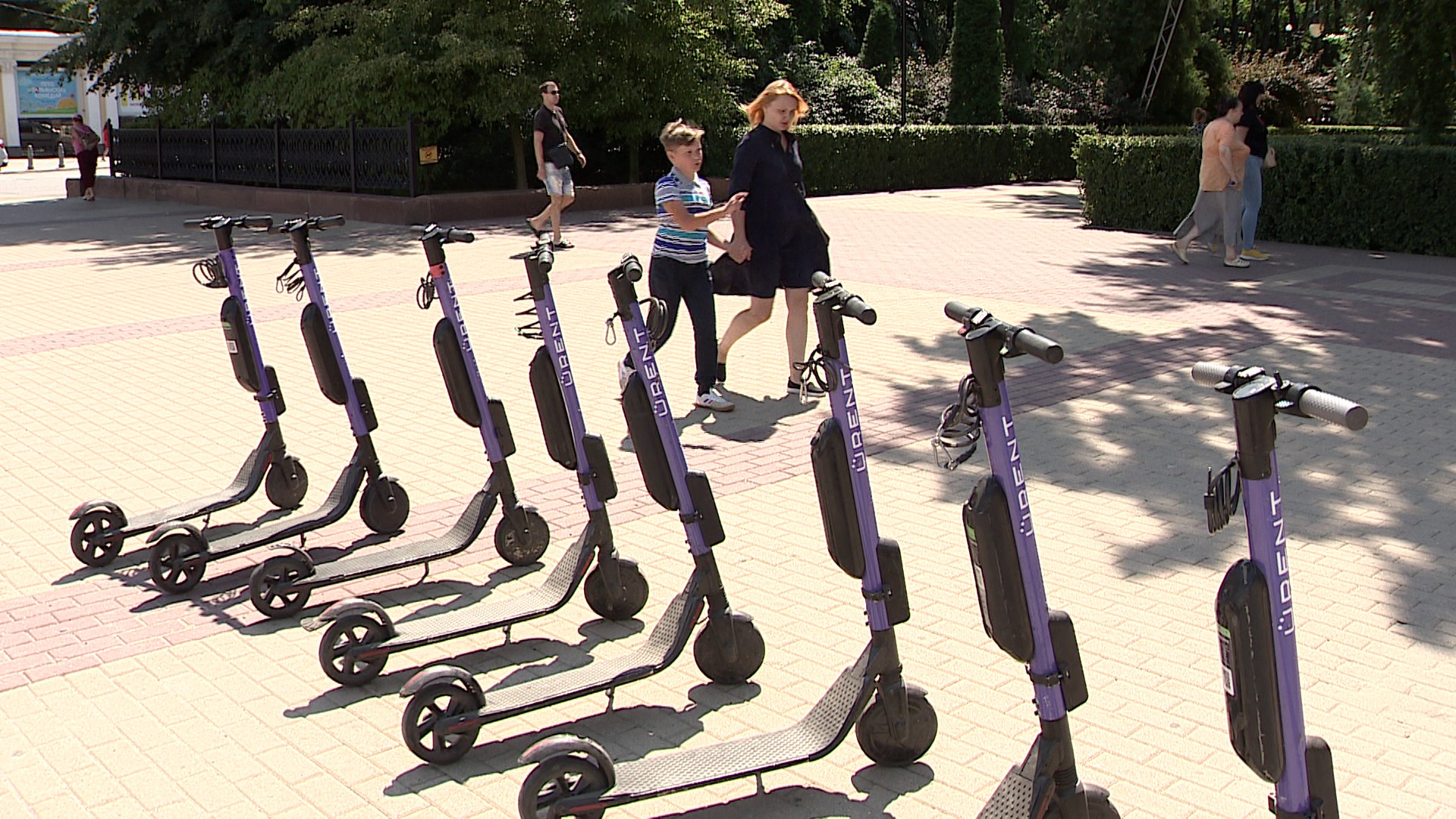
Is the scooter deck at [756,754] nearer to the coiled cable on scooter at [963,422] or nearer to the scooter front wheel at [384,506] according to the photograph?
the coiled cable on scooter at [963,422]

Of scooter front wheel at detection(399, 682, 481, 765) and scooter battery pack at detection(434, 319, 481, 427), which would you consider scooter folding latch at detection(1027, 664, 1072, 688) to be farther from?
scooter battery pack at detection(434, 319, 481, 427)

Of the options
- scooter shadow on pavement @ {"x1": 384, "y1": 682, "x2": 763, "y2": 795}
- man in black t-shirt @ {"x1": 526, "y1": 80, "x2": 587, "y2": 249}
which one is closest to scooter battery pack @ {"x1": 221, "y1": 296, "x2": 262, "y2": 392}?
scooter shadow on pavement @ {"x1": 384, "y1": 682, "x2": 763, "y2": 795}

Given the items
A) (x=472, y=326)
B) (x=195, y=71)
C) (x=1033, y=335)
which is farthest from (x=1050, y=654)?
(x=195, y=71)

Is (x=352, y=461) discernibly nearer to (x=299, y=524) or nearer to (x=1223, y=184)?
(x=299, y=524)

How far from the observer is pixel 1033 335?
3006 millimetres

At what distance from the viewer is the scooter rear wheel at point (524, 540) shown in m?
5.34

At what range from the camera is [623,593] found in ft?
15.9

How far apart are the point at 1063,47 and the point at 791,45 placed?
6.26 metres

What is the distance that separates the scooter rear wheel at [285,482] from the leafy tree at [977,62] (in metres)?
25.9

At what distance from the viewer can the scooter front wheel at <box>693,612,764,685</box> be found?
4289 millimetres

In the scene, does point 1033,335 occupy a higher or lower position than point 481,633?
higher

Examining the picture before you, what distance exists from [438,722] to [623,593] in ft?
3.68

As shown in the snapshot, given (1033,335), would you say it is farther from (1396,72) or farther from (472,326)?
(1396,72)

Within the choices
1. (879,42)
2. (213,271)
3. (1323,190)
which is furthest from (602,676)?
(879,42)
